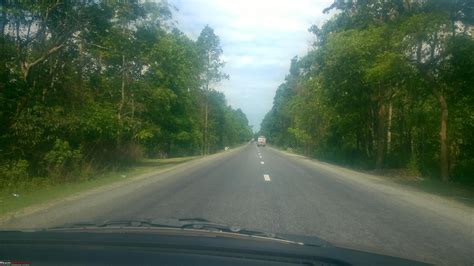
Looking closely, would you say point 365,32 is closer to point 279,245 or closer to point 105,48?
point 105,48

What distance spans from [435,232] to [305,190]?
695cm

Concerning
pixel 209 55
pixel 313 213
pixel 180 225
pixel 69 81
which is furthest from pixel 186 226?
pixel 209 55

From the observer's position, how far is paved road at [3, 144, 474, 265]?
781 cm

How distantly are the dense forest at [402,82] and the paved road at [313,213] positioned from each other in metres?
8.44

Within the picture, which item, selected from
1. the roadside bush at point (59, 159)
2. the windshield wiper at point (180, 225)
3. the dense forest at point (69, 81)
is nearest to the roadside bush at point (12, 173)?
the dense forest at point (69, 81)

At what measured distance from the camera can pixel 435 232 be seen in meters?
8.85

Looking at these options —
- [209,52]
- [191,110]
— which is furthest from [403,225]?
[209,52]

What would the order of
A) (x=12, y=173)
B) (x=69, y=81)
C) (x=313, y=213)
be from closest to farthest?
(x=313, y=213)
(x=12, y=173)
(x=69, y=81)

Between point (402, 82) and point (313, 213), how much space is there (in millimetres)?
17263

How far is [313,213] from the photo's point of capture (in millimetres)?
10617

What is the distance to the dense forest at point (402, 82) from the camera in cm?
2116

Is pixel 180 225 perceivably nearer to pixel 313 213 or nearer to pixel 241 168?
pixel 313 213

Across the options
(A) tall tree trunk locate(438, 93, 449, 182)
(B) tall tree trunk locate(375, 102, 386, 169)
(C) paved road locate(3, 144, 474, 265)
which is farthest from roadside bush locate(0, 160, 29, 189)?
(B) tall tree trunk locate(375, 102, 386, 169)

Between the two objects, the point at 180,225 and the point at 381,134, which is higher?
the point at 381,134
